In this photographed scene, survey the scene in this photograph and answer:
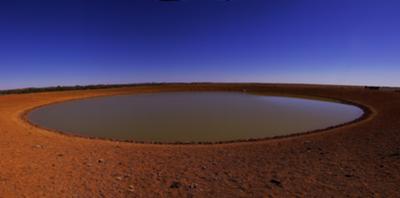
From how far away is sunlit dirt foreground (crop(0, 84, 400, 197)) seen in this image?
3.85 meters

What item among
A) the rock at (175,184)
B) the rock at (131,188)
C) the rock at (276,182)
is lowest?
the rock at (131,188)

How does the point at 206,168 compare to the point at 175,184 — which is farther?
the point at 206,168

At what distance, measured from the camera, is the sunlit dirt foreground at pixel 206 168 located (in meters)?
3.85

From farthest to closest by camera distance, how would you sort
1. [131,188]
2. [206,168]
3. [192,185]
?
1. [206,168]
2. [192,185]
3. [131,188]

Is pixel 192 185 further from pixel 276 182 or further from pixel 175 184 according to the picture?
pixel 276 182

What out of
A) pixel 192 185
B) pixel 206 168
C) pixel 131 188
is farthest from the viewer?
pixel 206 168

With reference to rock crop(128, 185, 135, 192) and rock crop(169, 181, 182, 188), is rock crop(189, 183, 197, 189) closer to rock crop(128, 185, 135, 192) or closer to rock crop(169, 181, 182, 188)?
rock crop(169, 181, 182, 188)

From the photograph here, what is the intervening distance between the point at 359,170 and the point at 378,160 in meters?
0.88

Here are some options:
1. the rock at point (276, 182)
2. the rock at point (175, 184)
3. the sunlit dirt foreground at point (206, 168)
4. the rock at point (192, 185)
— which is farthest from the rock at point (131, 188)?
the rock at point (276, 182)

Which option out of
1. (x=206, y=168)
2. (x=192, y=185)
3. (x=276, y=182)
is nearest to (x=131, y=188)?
(x=192, y=185)

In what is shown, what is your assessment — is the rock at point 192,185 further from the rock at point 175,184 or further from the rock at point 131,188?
the rock at point 131,188

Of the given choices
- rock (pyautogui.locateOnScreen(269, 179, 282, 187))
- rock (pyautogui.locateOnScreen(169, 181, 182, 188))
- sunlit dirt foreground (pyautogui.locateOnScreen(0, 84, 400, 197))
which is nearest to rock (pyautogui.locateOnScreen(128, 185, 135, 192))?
sunlit dirt foreground (pyautogui.locateOnScreen(0, 84, 400, 197))

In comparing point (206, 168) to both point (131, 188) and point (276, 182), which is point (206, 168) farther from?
point (131, 188)

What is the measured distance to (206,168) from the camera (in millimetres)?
4922
